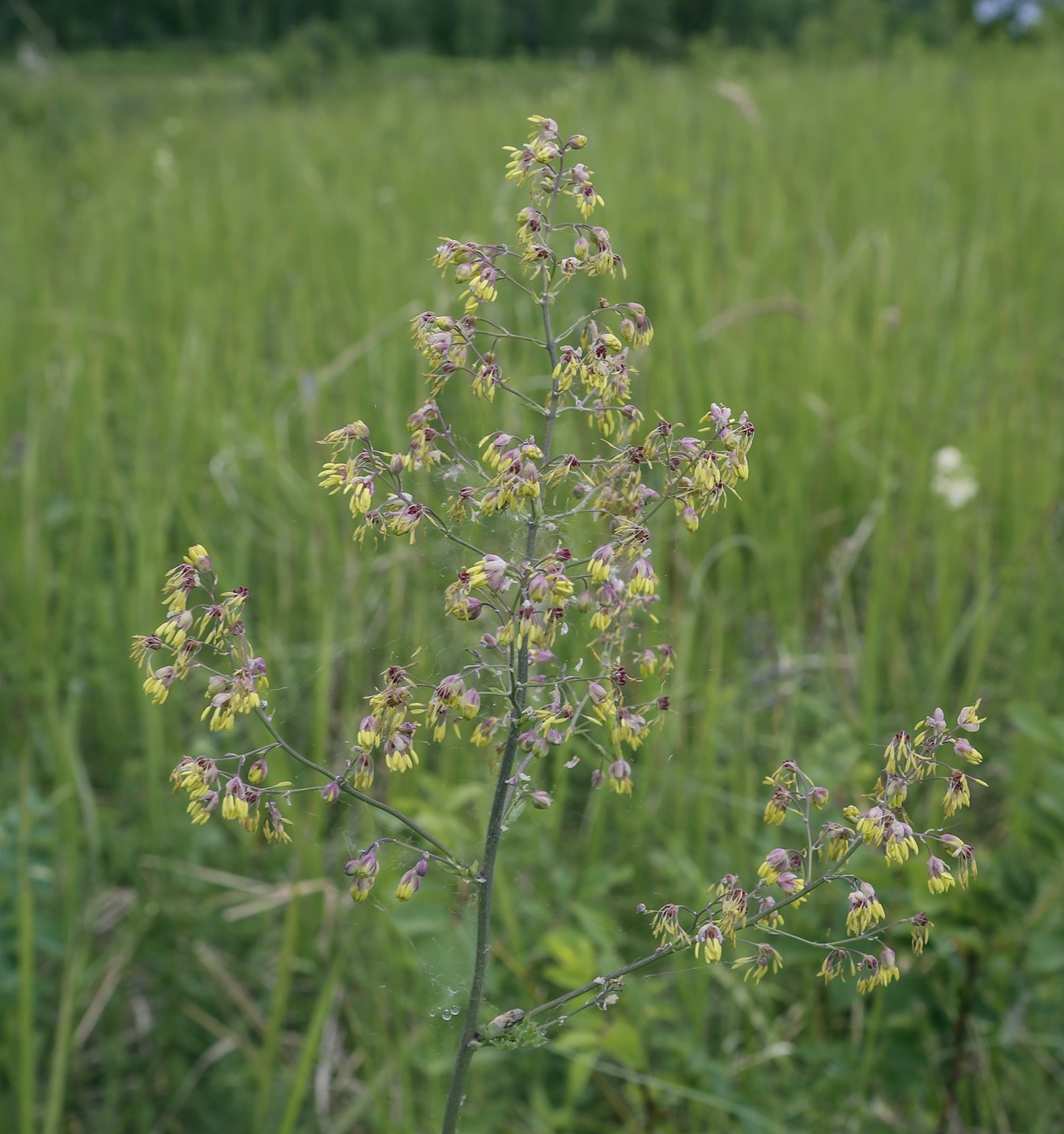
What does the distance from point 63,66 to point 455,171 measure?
2875 millimetres

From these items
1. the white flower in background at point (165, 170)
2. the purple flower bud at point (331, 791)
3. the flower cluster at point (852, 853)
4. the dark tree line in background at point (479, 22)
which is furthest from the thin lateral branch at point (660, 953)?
the white flower in background at point (165, 170)

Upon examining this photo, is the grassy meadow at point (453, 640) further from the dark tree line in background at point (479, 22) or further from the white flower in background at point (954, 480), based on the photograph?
the dark tree line in background at point (479, 22)

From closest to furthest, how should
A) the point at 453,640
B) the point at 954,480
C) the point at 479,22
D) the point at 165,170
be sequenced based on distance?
the point at 453,640, the point at 954,480, the point at 165,170, the point at 479,22

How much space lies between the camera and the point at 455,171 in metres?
6.34

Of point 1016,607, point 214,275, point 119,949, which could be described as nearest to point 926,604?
point 1016,607

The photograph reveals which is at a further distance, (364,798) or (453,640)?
(453,640)

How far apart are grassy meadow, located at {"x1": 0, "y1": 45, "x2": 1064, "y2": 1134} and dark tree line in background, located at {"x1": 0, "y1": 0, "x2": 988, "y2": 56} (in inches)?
58.0

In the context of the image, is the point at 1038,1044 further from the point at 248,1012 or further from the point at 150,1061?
the point at 150,1061

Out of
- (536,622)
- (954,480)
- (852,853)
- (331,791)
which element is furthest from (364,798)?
(954,480)

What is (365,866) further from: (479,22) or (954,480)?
(479,22)

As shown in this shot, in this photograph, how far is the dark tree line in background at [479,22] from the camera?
36.8ft

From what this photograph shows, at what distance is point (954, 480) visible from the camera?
2971mm

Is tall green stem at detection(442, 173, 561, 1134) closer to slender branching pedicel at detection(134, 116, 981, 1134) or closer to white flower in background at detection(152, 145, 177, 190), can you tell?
slender branching pedicel at detection(134, 116, 981, 1134)

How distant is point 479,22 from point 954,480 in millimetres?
26601
